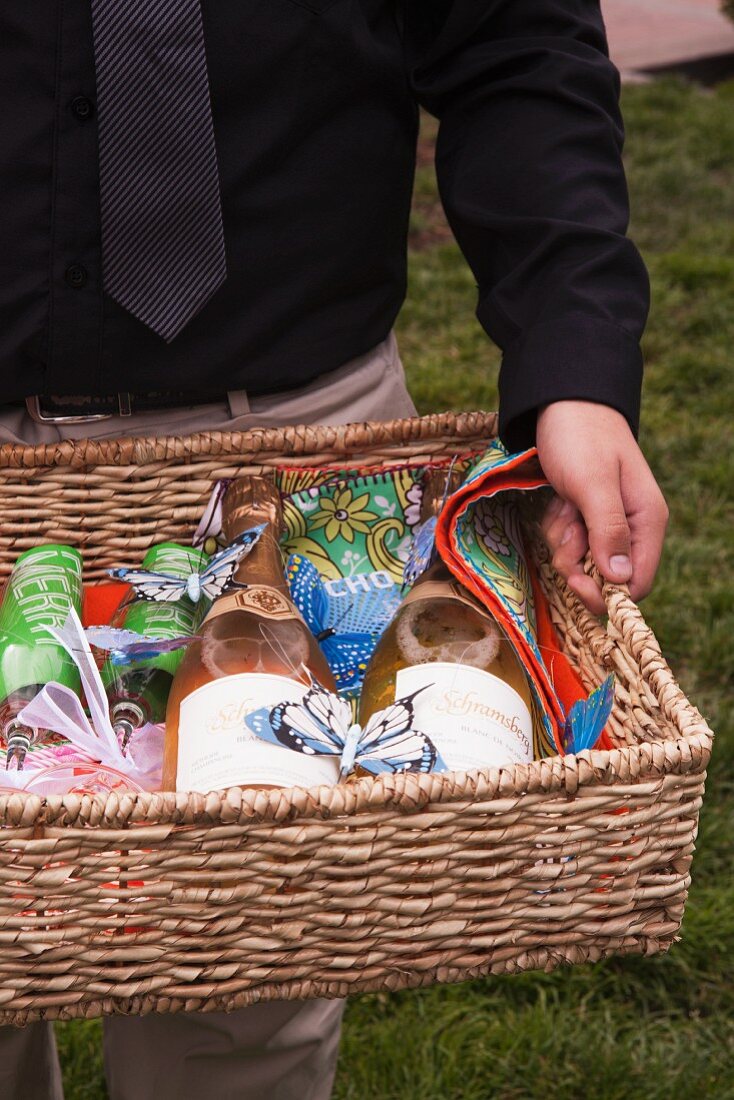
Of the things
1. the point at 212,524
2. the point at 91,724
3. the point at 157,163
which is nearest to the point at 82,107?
the point at 157,163

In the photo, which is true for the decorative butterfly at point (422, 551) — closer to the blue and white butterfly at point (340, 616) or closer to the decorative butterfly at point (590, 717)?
the blue and white butterfly at point (340, 616)

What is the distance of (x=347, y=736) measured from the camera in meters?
0.84

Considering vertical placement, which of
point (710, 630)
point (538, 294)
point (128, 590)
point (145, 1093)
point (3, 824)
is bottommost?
point (710, 630)

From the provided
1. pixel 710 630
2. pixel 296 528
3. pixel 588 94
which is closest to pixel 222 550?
pixel 296 528

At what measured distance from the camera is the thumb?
3.11 feet

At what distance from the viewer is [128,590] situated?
1136mm

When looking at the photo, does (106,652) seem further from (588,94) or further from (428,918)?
(588,94)

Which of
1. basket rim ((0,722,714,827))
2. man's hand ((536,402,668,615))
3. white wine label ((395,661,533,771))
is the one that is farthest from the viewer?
man's hand ((536,402,668,615))

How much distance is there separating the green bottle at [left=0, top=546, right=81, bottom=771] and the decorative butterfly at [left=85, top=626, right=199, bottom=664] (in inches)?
1.4

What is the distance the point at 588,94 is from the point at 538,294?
22 centimetres

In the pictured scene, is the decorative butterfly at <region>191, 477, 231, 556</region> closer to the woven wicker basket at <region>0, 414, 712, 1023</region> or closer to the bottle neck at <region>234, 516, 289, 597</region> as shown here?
the bottle neck at <region>234, 516, 289, 597</region>

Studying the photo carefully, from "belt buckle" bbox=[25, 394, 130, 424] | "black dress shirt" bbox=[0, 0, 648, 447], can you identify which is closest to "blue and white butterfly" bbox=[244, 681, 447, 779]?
"black dress shirt" bbox=[0, 0, 648, 447]

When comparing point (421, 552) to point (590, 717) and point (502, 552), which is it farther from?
point (590, 717)

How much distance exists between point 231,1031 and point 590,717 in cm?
56
